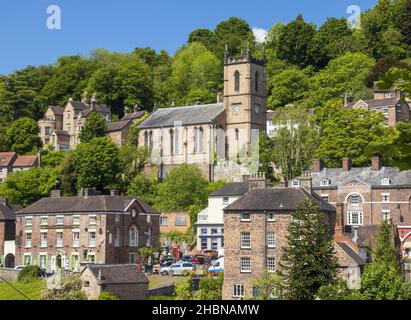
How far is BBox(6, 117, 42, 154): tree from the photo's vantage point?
103250 mm

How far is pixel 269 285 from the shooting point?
154ft

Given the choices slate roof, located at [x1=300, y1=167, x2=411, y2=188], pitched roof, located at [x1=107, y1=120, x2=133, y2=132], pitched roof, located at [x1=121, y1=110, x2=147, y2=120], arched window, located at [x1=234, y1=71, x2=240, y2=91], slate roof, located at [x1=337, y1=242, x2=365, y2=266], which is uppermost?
arched window, located at [x1=234, y1=71, x2=240, y2=91]

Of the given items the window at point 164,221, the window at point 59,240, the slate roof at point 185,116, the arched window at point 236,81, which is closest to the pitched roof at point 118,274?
the window at point 59,240

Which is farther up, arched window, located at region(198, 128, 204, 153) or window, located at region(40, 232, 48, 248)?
arched window, located at region(198, 128, 204, 153)

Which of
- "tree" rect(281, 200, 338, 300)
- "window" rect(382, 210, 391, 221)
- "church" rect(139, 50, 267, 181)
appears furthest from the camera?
"church" rect(139, 50, 267, 181)

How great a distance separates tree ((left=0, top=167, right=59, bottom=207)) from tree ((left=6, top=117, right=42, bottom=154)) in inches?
670

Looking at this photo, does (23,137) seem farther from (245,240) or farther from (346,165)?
(245,240)

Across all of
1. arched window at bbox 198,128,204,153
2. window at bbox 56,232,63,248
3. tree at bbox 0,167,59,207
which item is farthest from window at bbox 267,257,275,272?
arched window at bbox 198,128,204,153

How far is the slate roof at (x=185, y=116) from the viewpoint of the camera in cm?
9444

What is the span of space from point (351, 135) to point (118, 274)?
1321 inches

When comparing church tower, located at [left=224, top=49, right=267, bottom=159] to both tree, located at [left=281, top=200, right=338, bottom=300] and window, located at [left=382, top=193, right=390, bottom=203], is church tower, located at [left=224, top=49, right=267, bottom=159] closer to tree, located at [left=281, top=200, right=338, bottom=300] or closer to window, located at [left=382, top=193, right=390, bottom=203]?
window, located at [left=382, top=193, right=390, bottom=203]

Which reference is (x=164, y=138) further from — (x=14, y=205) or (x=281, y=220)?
(x=281, y=220)

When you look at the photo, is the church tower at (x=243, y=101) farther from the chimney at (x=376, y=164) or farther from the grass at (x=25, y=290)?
the grass at (x=25, y=290)
